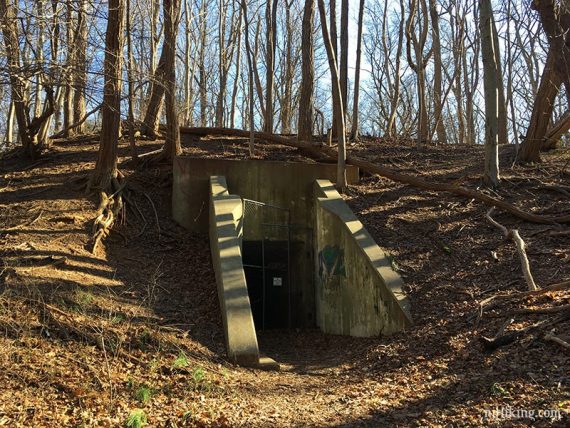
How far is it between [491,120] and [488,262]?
3.41 m

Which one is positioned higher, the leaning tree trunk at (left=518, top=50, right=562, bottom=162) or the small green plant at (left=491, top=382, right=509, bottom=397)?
the leaning tree trunk at (left=518, top=50, right=562, bottom=162)

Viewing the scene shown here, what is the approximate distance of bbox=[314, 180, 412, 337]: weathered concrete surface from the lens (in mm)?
7914

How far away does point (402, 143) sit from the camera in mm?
17297

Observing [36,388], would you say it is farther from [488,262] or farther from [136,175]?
[136,175]

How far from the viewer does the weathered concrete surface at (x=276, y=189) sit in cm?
1173

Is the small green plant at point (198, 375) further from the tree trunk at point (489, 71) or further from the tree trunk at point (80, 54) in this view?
the tree trunk at point (489, 71)

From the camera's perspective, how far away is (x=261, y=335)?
11.1 m

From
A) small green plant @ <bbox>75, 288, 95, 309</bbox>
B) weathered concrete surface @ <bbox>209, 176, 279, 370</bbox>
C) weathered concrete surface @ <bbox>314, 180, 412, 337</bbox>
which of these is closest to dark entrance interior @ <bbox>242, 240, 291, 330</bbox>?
weathered concrete surface @ <bbox>314, 180, 412, 337</bbox>

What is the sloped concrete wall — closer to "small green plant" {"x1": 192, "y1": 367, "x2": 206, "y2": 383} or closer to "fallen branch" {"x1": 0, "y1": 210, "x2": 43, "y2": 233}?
"small green plant" {"x1": 192, "y1": 367, "x2": 206, "y2": 383}

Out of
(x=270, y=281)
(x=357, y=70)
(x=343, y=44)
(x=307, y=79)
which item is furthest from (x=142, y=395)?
(x=357, y=70)

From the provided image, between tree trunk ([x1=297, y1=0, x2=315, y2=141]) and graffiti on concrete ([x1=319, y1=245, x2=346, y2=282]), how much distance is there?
187 inches

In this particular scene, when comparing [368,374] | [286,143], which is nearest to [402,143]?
[286,143]

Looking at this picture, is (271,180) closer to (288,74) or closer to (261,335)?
(261,335)

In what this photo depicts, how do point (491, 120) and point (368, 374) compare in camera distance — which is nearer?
point (368, 374)
